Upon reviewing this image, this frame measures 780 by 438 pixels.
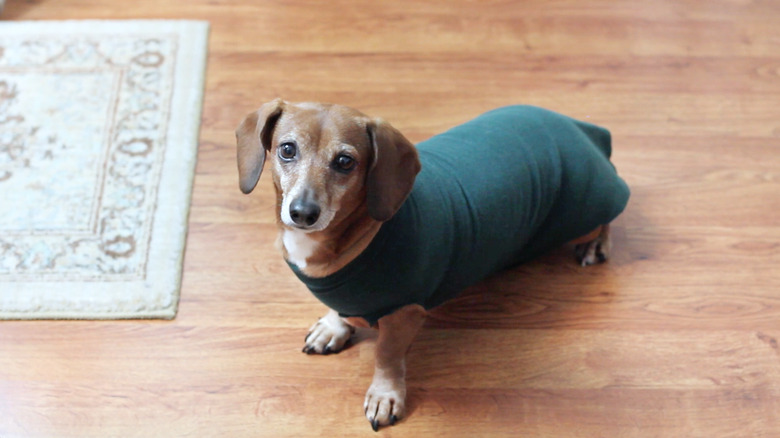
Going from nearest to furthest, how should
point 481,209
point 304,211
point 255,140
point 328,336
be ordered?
point 304,211 < point 255,140 < point 481,209 < point 328,336

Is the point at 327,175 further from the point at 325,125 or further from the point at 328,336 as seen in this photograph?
the point at 328,336

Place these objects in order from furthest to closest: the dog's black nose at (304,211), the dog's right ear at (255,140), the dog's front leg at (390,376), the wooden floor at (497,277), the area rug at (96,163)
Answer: the area rug at (96,163)
the wooden floor at (497,277)
the dog's front leg at (390,376)
the dog's right ear at (255,140)
the dog's black nose at (304,211)

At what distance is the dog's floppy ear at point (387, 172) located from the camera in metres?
1.40

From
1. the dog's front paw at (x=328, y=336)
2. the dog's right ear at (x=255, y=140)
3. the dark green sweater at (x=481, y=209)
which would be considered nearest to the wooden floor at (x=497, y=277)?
the dog's front paw at (x=328, y=336)

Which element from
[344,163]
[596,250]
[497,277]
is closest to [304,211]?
[344,163]

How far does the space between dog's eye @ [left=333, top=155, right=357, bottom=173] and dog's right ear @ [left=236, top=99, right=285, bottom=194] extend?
0.54 ft

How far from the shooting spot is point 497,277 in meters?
2.04

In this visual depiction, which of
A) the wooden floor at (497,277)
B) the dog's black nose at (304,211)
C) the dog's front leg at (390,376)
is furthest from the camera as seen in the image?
the wooden floor at (497,277)

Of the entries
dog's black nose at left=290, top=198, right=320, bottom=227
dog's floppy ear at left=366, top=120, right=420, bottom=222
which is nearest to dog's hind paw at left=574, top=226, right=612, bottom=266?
dog's floppy ear at left=366, top=120, right=420, bottom=222

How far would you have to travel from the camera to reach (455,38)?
2637 millimetres

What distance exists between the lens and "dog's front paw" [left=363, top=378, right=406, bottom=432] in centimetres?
173

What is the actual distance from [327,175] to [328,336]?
0.59 metres

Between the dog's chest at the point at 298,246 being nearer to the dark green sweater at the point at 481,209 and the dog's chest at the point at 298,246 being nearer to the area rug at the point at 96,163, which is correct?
the dark green sweater at the point at 481,209

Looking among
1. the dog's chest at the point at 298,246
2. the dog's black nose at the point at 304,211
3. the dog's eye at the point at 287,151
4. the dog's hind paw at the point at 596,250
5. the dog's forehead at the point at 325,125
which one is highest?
the dog's forehead at the point at 325,125
